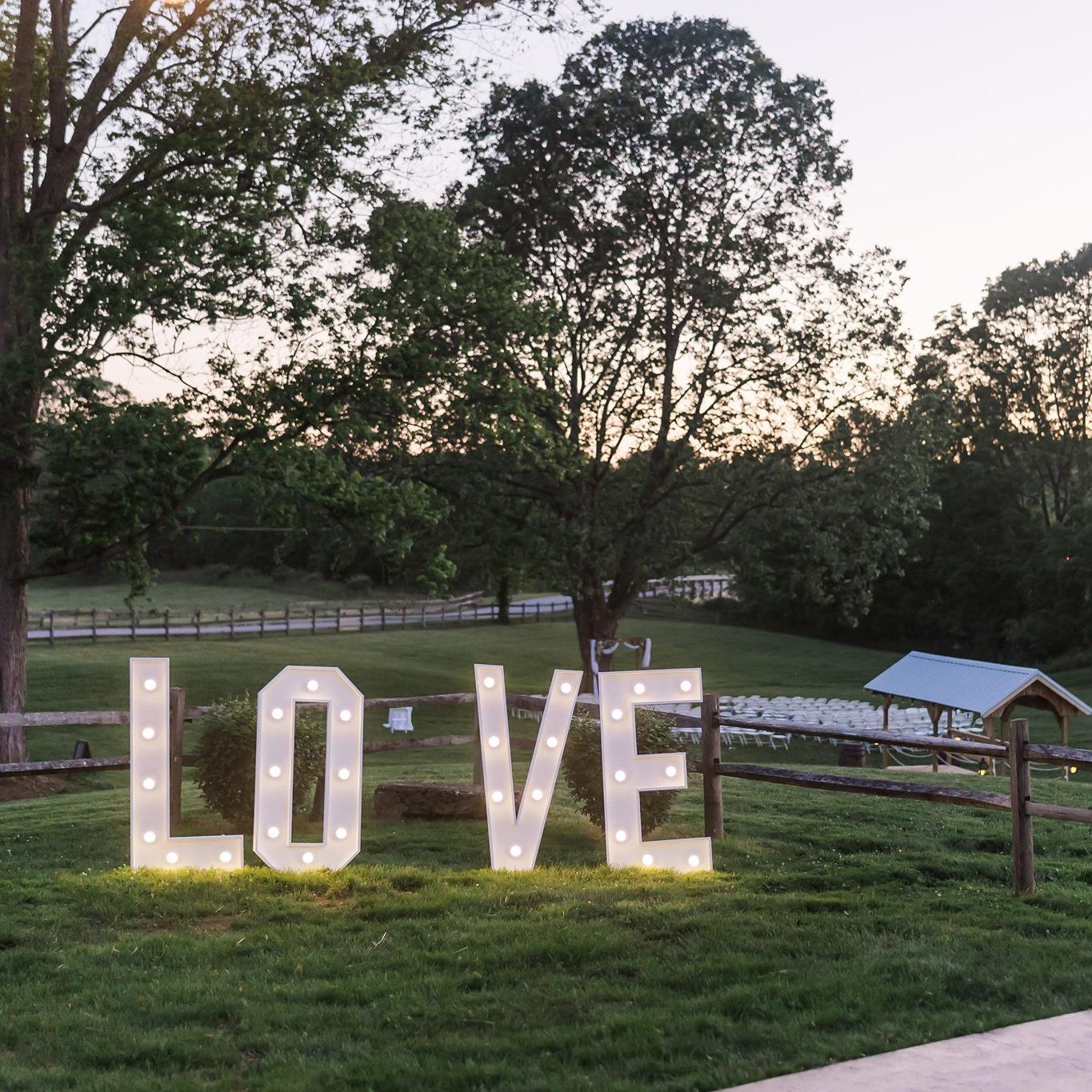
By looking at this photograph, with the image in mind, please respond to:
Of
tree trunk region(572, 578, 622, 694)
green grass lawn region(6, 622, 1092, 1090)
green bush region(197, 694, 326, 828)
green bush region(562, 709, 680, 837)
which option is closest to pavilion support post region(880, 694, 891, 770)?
tree trunk region(572, 578, 622, 694)

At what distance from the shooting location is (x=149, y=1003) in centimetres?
648

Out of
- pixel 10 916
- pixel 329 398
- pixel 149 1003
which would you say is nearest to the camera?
pixel 149 1003

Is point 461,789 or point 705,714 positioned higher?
point 705,714

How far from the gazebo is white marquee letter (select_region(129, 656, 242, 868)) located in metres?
16.5

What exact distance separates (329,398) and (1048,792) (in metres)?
11.2

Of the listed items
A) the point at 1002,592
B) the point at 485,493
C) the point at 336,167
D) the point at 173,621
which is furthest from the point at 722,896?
the point at 1002,592

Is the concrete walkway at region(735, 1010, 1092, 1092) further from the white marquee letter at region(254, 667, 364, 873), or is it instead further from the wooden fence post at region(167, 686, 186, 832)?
the wooden fence post at region(167, 686, 186, 832)

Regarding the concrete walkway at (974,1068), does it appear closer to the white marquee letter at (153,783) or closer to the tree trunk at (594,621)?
the white marquee letter at (153,783)

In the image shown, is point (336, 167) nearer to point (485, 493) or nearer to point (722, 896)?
point (485, 493)

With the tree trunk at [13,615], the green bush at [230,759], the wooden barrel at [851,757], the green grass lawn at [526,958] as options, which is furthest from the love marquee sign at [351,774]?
the wooden barrel at [851,757]

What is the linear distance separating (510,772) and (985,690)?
16.5 meters

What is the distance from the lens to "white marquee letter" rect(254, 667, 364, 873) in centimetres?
920

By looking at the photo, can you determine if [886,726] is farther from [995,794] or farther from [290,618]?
[290,618]

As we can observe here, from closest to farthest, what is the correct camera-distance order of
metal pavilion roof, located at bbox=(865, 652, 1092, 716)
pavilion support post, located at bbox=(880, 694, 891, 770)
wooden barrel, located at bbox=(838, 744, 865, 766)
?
metal pavilion roof, located at bbox=(865, 652, 1092, 716) < wooden barrel, located at bbox=(838, 744, 865, 766) < pavilion support post, located at bbox=(880, 694, 891, 770)
